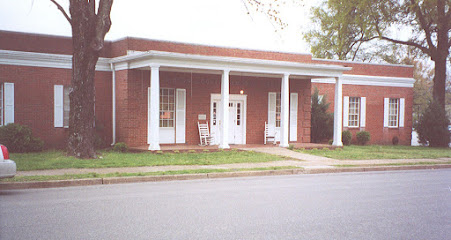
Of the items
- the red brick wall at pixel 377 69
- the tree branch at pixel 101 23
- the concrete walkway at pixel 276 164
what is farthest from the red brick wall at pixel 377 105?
the tree branch at pixel 101 23

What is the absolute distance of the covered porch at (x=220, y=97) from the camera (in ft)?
60.6

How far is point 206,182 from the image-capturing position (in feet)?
40.1

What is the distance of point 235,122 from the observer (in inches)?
906

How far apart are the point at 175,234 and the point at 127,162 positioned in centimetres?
901

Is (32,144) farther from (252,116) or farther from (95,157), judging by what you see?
(252,116)

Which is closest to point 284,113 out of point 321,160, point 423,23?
point 321,160

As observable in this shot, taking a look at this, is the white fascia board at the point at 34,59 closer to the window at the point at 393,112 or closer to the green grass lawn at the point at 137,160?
the green grass lawn at the point at 137,160

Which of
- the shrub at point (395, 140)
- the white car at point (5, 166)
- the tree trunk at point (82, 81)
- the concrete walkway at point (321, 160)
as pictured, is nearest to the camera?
the white car at point (5, 166)

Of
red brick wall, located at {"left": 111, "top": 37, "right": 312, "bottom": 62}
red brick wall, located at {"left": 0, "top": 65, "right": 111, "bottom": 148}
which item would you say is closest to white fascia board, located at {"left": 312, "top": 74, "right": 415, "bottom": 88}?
red brick wall, located at {"left": 111, "top": 37, "right": 312, "bottom": 62}

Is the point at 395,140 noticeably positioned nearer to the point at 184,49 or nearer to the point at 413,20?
the point at 413,20

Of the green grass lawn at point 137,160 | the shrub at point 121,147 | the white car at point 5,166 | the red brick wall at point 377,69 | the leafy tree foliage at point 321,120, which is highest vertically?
the red brick wall at point 377,69

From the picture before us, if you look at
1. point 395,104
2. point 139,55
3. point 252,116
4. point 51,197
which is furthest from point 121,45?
point 395,104

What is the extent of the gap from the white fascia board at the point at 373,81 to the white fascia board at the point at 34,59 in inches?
553

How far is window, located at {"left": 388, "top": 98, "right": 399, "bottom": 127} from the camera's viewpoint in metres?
29.7
